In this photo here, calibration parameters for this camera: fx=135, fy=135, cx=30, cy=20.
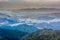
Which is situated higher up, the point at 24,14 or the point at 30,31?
the point at 24,14

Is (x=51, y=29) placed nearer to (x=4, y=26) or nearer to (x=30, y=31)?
(x=30, y=31)

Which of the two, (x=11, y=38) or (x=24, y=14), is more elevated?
(x=24, y=14)

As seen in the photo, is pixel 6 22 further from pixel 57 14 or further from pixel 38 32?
pixel 57 14

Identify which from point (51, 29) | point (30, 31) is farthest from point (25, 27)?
point (51, 29)

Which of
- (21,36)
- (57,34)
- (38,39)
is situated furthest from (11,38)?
(57,34)

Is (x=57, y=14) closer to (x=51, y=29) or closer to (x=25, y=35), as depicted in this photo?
→ (x=51, y=29)

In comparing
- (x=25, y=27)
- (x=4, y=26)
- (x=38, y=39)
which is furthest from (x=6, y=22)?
(x=38, y=39)

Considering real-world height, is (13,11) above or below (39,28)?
above
